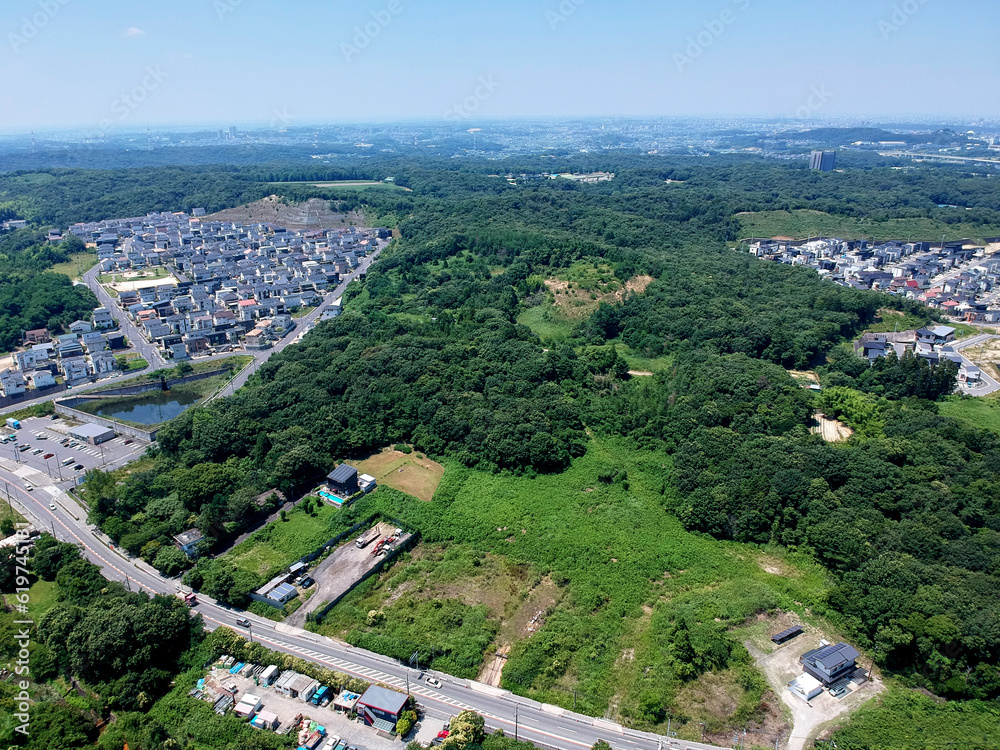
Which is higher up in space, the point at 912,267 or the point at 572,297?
the point at 912,267

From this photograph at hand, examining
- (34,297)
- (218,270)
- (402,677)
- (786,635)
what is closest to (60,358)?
(34,297)

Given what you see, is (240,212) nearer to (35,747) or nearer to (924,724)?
(35,747)

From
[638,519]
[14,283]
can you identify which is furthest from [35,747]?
[14,283]

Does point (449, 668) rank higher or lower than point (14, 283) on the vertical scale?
lower

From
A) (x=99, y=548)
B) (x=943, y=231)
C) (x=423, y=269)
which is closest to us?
(x=99, y=548)

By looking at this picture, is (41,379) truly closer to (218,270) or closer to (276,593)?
(218,270)

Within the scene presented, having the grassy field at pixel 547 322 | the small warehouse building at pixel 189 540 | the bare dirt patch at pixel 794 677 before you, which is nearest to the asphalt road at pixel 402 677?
the small warehouse building at pixel 189 540

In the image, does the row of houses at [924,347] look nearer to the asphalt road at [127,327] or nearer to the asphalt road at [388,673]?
the asphalt road at [388,673]
